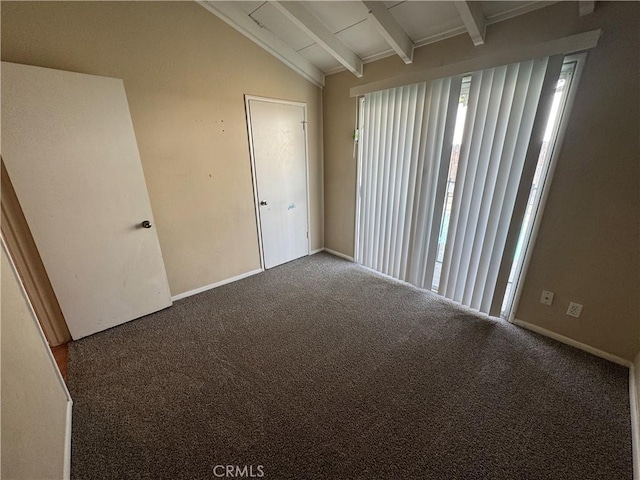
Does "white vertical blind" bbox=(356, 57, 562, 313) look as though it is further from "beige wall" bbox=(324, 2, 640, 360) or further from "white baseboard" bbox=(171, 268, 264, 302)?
"white baseboard" bbox=(171, 268, 264, 302)

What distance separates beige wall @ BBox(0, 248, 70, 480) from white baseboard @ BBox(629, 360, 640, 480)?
2500 mm

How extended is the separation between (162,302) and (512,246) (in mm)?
3145

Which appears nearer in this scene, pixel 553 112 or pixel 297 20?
pixel 553 112

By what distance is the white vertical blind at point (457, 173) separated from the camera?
1834mm

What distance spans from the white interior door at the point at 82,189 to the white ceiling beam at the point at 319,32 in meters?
1.45

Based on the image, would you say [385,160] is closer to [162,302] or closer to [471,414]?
[471,414]

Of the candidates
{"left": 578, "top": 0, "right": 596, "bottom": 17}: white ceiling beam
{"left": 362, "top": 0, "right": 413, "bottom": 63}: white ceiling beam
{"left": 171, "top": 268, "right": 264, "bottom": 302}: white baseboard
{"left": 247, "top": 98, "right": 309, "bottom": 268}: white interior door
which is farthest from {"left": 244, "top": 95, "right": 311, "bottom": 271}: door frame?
{"left": 578, "top": 0, "right": 596, "bottom": 17}: white ceiling beam

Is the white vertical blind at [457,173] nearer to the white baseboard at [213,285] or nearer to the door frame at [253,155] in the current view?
the door frame at [253,155]

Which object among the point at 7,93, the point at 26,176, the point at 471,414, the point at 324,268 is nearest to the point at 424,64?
the point at 324,268

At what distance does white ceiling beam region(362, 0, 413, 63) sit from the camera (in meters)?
1.88

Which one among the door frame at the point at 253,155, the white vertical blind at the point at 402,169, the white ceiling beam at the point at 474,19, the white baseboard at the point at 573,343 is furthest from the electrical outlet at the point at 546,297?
the door frame at the point at 253,155

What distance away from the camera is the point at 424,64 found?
87.4 inches

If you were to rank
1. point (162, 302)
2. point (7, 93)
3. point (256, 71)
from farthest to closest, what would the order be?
point (256, 71) < point (162, 302) < point (7, 93)

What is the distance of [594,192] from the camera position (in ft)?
5.45
